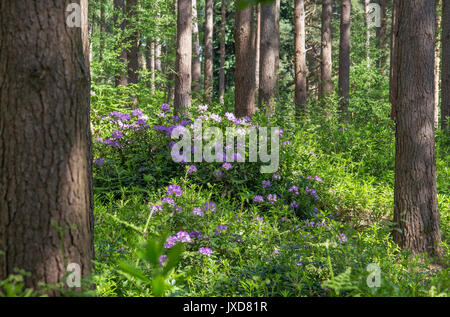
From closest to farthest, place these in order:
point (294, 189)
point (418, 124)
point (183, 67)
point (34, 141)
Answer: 1. point (34, 141)
2. point (418, 124)
3. point (294, 189)
4. point (183, 67)

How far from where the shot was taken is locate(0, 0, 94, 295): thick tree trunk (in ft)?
6.98

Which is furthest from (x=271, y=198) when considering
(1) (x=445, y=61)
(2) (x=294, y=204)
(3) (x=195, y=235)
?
(1) (x=445, y=61)

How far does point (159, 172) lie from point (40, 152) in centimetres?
344

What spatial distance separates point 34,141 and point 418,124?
4059 mm

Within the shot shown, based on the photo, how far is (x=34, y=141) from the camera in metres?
2.15

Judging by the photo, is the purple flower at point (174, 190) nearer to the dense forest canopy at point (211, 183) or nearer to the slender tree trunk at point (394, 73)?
the dense forest canopy at point (211, 183)

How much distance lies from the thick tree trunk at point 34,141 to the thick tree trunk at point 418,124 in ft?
12.5

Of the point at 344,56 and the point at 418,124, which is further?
the point at 344,56

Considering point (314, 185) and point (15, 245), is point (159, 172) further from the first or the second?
point (15, 245)

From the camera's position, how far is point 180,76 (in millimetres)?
9398

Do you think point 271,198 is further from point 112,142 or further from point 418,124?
point 112,142
